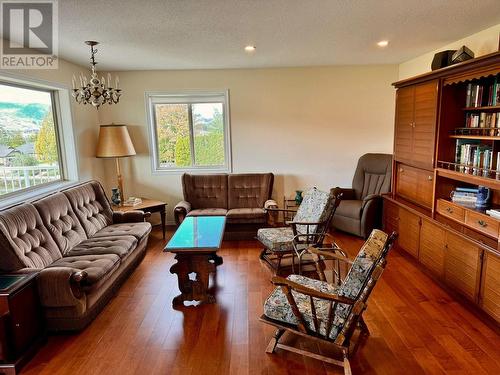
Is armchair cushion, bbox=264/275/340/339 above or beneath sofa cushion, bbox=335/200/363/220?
beneath

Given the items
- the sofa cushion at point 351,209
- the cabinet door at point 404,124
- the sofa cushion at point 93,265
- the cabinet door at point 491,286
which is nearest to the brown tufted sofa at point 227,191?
the sofa cushion at point 351,209

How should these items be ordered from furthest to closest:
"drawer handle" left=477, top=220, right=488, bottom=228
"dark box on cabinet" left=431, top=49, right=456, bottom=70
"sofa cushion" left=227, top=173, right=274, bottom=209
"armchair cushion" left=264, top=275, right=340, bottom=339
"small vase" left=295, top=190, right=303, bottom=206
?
"small vase" left=295, top=190, right=303, bottom=206 → "sofa cushion" left=227, top=173, right=274, bottom=209 → "dark box on cabinet" left=431, top=49, right=456, bottom=70 → "drawer handle" left=477, top=220, right=488, bottom=228 → "armchair cushion" left=264, top=275, right=340, bottom=339

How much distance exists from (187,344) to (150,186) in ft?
11.2

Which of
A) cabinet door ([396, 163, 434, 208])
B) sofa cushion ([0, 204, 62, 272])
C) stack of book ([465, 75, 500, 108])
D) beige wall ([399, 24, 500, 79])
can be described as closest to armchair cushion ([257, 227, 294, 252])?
cabinet door ([396, 163, 434, 208])

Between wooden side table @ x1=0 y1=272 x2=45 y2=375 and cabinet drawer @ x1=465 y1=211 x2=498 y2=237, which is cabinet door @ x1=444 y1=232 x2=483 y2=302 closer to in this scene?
cabinet drawer @ x1=465 y1=211 x2=498 y2=237

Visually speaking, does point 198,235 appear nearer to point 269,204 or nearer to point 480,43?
point 269,204

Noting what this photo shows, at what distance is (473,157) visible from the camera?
10.1 ft

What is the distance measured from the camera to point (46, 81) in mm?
3789

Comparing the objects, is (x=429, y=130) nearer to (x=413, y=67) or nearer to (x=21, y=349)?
(x=413, y=67)

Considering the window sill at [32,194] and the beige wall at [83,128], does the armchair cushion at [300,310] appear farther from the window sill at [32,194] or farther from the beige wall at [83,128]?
the beige wall at [83,128]

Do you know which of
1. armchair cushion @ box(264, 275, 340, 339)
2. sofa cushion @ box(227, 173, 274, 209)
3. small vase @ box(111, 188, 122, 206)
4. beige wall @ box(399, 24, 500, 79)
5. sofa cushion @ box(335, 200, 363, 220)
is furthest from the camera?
sofa cushion @ box(227, 173, 274, 209)

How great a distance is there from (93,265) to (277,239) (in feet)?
5.85

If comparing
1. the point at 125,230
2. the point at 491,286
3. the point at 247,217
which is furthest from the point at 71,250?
the point at 491,286

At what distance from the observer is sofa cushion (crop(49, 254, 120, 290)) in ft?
8.55
